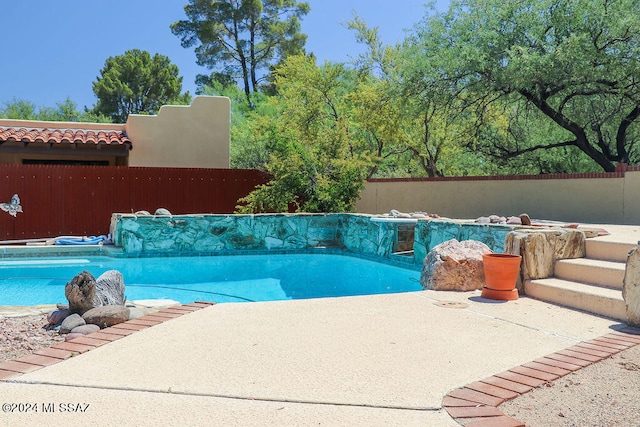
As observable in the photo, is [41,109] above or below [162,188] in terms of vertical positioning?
above

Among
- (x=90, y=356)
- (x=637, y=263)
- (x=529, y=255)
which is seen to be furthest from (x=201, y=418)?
(x=529, y=255)

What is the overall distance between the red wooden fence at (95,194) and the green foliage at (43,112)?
26.5m

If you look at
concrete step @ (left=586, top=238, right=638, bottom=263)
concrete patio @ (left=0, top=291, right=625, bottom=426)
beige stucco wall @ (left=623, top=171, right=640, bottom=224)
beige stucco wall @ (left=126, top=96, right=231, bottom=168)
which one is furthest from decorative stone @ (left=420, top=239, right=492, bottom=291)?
beige stucco wall @ (left=126, top=96, right=231, bottom=168)

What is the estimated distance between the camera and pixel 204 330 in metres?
5.18

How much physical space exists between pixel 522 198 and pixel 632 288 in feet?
33.3

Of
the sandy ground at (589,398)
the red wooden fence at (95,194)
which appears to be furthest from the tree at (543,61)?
the sandy ground at (589,398)

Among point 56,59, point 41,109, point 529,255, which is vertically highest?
point 56,59

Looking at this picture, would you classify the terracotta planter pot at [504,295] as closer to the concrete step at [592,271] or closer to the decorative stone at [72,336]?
the concrete step at [592,271]

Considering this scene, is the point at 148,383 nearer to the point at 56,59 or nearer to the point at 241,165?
the point at 241,165

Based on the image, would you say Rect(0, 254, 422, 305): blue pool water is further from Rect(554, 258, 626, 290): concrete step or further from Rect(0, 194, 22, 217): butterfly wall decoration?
Rect(554, 258, 626, 290): concrete step

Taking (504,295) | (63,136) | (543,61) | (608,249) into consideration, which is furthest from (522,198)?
(63,136)

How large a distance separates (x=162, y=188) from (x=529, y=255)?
41.3 feet

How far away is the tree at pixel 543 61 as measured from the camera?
14039 mm

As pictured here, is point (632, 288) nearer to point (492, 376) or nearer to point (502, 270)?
point (502, 270)
